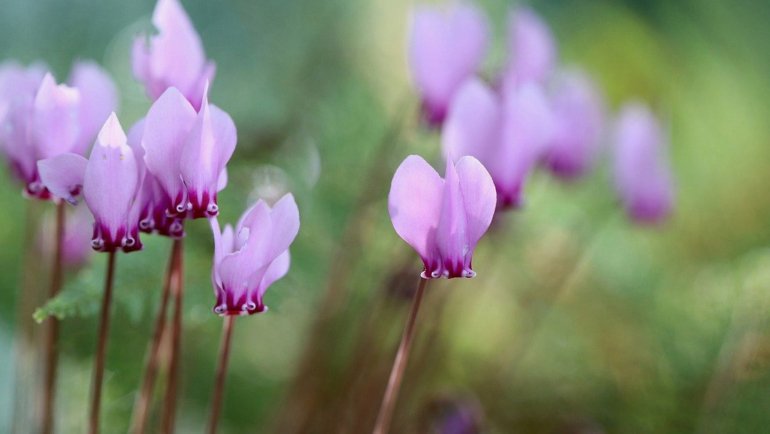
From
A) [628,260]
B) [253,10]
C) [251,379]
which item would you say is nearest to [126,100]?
[251,379]

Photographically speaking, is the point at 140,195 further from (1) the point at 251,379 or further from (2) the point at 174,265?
(1) the point at 251,379

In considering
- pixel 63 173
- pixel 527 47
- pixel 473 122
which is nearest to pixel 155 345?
pixel 63 173

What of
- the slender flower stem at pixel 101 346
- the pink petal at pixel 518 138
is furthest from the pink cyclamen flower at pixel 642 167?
the slender flower stem at pixel 101 346

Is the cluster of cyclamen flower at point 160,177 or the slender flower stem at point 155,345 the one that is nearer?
the cluster of cyclamen flower at point 160,177

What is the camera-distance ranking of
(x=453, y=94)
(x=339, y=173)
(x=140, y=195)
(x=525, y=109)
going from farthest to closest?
1. (x=339, y=173)
2. (x=453, y=94)
3. (x=525, y=109)
4. (x=140, y=195)

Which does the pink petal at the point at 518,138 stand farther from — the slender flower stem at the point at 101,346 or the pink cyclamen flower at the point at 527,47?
the slender flower stem at the point at 101,346

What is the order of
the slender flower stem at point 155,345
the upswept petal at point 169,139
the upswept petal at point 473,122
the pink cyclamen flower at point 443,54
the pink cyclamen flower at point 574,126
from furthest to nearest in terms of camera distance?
1. the pink cyclamen flower at point 574,126
2. the pink cyclamen flower at point 443,54
3. the upswept petal at point 473,122
4. the slender flower stem at point 155,345
5. the upswept petal at point 169,139
